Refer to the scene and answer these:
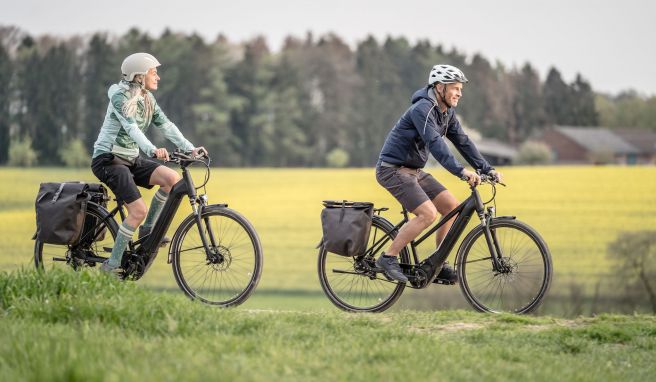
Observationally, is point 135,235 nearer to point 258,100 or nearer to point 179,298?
point 179,298

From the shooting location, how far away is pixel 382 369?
5520 mm

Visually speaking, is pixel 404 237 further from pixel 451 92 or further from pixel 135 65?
pixel 135 65

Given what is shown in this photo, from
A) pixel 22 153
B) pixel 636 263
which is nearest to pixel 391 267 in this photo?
pixel 636 263

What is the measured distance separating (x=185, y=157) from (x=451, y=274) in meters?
2.40

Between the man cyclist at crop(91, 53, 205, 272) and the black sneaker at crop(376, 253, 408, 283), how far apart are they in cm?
173

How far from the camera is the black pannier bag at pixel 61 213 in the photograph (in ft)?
27.9

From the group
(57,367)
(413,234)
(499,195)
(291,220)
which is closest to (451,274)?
(413,234)

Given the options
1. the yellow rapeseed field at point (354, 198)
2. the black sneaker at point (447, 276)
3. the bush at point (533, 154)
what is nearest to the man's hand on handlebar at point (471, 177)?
the black sneaker at point (447, 276)

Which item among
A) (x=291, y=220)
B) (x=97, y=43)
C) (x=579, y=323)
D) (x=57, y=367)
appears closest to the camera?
(x=57, y=367)

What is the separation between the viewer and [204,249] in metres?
7.80

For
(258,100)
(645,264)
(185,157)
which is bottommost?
(645,264)

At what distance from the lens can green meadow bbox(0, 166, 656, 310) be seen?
22.2m

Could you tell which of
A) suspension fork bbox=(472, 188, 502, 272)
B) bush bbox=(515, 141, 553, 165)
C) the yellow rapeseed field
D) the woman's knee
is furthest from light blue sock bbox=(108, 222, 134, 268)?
bush bbox=(515, 141, 553, 165)

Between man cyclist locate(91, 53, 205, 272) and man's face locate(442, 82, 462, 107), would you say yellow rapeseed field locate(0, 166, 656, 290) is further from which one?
man's face locate(442, 82, 462, 107)
